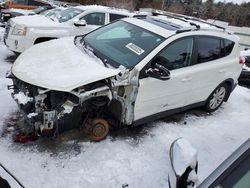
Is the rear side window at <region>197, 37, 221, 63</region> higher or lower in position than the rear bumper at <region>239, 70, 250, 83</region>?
higher

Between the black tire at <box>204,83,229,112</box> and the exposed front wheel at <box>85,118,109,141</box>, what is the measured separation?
2468 millimetres

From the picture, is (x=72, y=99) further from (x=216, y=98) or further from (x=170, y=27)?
(x=216, y=98)

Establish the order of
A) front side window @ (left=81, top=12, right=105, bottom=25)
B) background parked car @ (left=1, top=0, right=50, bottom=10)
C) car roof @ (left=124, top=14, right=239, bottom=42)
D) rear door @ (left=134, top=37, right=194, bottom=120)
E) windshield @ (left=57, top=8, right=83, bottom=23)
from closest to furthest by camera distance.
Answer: rear door @ (left=134, top=37, right=194, bottom=120) < car roof @ (left=124, top=14, right=239, bottom=42) < windshield @ (left=57, top=8, right=83, bottom=23) < front side window @ (left=81, top=12, right=105, bottom=25) < background parked car @ (left=1, top=0, right=50, bottom=10)

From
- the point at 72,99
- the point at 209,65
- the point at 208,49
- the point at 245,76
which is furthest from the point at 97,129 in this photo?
the point at 245,76

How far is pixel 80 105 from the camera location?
4.35 metres

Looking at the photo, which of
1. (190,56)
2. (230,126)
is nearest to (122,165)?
(190,56)

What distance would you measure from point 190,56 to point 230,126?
5.89ft

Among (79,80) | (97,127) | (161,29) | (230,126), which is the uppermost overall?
(161,29)

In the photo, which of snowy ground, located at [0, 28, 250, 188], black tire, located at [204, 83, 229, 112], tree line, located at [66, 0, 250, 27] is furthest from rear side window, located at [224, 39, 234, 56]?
tree line, located at [66, 0, 250, 27]

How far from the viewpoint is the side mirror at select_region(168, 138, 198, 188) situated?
1864mm

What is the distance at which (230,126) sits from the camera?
628cm

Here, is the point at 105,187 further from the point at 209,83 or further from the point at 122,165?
the point at 209,83

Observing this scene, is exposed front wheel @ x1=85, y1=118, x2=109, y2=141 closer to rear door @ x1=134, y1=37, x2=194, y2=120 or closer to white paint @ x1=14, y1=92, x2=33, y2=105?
rear door @ x1=134, y1=37, x2=194, y2=120

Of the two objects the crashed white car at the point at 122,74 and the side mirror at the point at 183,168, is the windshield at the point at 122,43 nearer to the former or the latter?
the crashed white car at the point at 122,74
